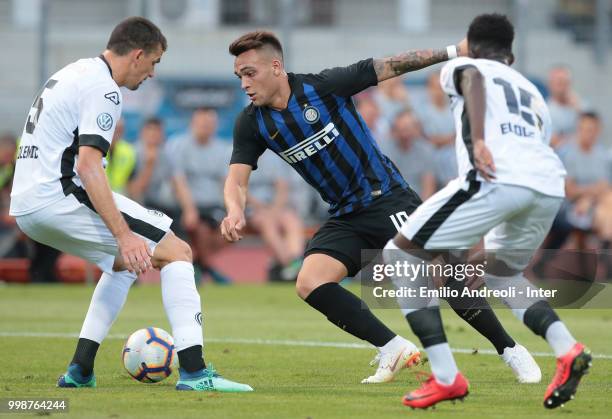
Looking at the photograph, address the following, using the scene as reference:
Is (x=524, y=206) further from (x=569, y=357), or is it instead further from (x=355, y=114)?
(x=355, y=114)

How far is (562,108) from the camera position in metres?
17.5

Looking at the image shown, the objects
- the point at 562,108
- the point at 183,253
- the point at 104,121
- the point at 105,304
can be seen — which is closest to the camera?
the point at 104,121

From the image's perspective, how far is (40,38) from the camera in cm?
1697

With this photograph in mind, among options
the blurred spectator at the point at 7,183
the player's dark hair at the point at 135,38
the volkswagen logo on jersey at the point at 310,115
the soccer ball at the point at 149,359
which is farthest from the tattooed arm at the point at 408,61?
the blurred spectator at the point at 7,183

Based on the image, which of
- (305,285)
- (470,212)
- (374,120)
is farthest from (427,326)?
(374,120)

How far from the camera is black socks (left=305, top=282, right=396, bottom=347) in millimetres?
7551

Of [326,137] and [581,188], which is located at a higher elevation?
[326,137]

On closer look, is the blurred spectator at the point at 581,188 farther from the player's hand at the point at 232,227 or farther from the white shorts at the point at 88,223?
the white shorts at the point at 88,223

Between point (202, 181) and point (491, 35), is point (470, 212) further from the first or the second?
point (202, 181)

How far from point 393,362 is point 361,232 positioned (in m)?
0.90

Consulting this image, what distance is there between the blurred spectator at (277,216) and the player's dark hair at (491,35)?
10.4 metres

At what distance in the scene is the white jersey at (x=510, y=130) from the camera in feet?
19.9

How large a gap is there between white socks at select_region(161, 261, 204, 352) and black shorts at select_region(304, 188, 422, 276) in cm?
112

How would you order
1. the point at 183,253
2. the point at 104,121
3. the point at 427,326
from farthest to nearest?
the point at 183,253
the point at 104,121
the point at 427,326
